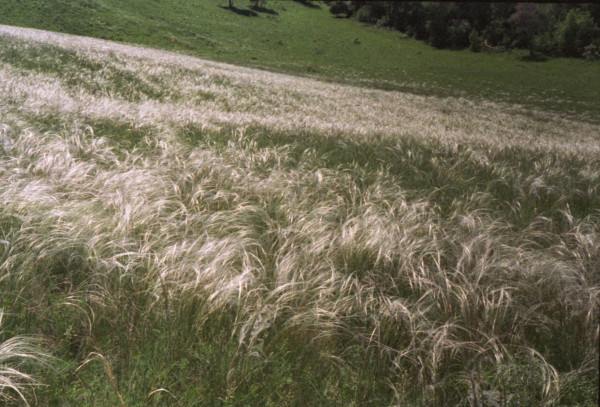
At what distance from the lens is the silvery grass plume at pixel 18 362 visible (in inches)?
66.2

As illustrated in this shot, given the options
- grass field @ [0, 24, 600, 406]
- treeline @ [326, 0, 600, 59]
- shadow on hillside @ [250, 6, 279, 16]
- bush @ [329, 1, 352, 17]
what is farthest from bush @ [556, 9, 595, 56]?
grass field @ [0, 24, 600, 406]

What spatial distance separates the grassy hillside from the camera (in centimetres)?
4494

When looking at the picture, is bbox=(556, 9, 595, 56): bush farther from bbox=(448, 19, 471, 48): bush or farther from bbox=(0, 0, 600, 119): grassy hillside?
bbox=(448, 19, 471, 48): bush

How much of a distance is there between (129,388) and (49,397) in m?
0.36

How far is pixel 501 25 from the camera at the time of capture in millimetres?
90875

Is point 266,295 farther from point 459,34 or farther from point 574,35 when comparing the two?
point 459,34

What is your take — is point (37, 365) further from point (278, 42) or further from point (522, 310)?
point (278, 42)

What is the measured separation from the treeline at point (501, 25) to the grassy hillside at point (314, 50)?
238 inches

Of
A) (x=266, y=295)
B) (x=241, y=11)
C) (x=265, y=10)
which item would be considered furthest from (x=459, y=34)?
(x=266, y=295)

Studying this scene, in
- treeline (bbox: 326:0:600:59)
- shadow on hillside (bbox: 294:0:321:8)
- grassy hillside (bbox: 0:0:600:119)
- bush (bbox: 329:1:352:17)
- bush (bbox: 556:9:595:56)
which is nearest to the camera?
grassy hillside (bbox: 0:0:600:119)

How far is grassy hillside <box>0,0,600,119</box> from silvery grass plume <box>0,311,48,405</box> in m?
42.6

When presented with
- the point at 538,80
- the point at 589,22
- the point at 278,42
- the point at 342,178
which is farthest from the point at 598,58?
the point at 342,178

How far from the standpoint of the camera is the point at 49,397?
5.79 feet

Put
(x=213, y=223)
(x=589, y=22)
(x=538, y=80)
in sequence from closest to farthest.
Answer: (x=213, y=223) < (x=538, y=80) < (x=589, y=22)
